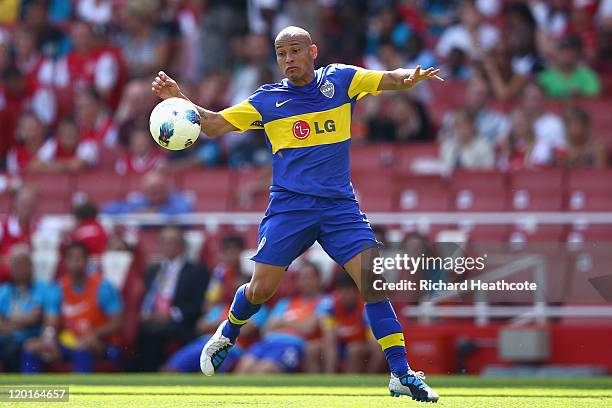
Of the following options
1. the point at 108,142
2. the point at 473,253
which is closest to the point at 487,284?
the point at 473,253

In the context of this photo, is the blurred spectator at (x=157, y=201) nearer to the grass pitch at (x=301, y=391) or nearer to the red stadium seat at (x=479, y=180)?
the grass pitch at (x=301, y=391)

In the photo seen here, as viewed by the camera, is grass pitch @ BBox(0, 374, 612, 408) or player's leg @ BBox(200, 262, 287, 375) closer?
grass pitch @ BBox(0, 374, 612, 408)

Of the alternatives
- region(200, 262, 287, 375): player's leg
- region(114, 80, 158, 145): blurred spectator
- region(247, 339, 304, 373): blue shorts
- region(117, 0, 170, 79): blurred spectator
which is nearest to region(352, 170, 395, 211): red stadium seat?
region(247, 339, 304, 373): blue shorts

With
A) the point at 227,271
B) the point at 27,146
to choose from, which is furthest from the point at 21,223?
the point at 227,271

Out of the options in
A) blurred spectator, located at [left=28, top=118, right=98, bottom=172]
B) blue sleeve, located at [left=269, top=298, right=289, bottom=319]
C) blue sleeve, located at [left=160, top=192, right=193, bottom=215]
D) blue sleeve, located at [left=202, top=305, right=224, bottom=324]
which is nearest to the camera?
blue sleeve, located at [left=269, top=298, right=289, bottom=319]

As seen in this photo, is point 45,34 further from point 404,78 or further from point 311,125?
point 404,78

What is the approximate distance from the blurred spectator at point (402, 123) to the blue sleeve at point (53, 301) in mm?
4293

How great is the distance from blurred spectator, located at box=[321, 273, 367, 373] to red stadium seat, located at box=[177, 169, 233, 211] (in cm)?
285

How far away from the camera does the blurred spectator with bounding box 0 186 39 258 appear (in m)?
14.9

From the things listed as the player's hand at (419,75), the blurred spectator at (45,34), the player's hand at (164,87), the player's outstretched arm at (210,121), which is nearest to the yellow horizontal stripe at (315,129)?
the player's outstretched arm at (210,121)

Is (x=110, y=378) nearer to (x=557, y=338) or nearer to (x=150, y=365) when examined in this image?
(x=150, y=365)

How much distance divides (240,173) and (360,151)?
1480 mm

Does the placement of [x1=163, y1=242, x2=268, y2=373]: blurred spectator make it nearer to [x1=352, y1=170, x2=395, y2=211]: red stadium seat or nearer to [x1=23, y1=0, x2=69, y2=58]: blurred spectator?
[x1=352, y1=170, x2=395, y2=211]: red stadium seat

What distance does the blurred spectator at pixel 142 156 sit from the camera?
1620 cm
